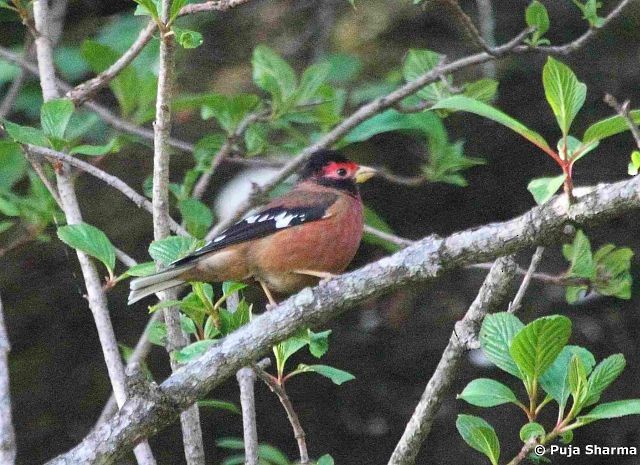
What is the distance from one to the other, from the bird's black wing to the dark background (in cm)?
143

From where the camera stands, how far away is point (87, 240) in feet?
11.1

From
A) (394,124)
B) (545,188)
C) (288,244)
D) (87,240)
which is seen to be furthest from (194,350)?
(394,124)

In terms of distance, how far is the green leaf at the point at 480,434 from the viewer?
2.92 meters

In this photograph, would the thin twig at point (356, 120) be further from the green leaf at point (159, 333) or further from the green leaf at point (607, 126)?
the green leaf at point (607, 126)

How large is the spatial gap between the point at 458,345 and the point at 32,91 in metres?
3.94

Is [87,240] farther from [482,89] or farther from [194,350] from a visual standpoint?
[482,89]

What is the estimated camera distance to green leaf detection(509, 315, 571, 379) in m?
2.61

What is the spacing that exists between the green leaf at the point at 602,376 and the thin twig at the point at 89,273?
55.7 inches

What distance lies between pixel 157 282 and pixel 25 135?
0.80m

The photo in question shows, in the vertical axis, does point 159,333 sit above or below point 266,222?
above

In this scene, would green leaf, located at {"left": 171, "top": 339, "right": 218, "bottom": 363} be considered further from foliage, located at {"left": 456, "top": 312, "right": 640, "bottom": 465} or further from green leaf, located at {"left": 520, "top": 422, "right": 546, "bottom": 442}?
green leaf, located at {"left": 520, "top": 422, "right": 546, "bottom": 442}

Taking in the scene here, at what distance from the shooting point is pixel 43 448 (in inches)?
228

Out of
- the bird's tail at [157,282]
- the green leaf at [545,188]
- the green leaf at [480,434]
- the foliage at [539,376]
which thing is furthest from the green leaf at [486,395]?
the bird's tail at [157,282]

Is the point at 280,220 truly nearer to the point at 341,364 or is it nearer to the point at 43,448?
the point at 341,364
